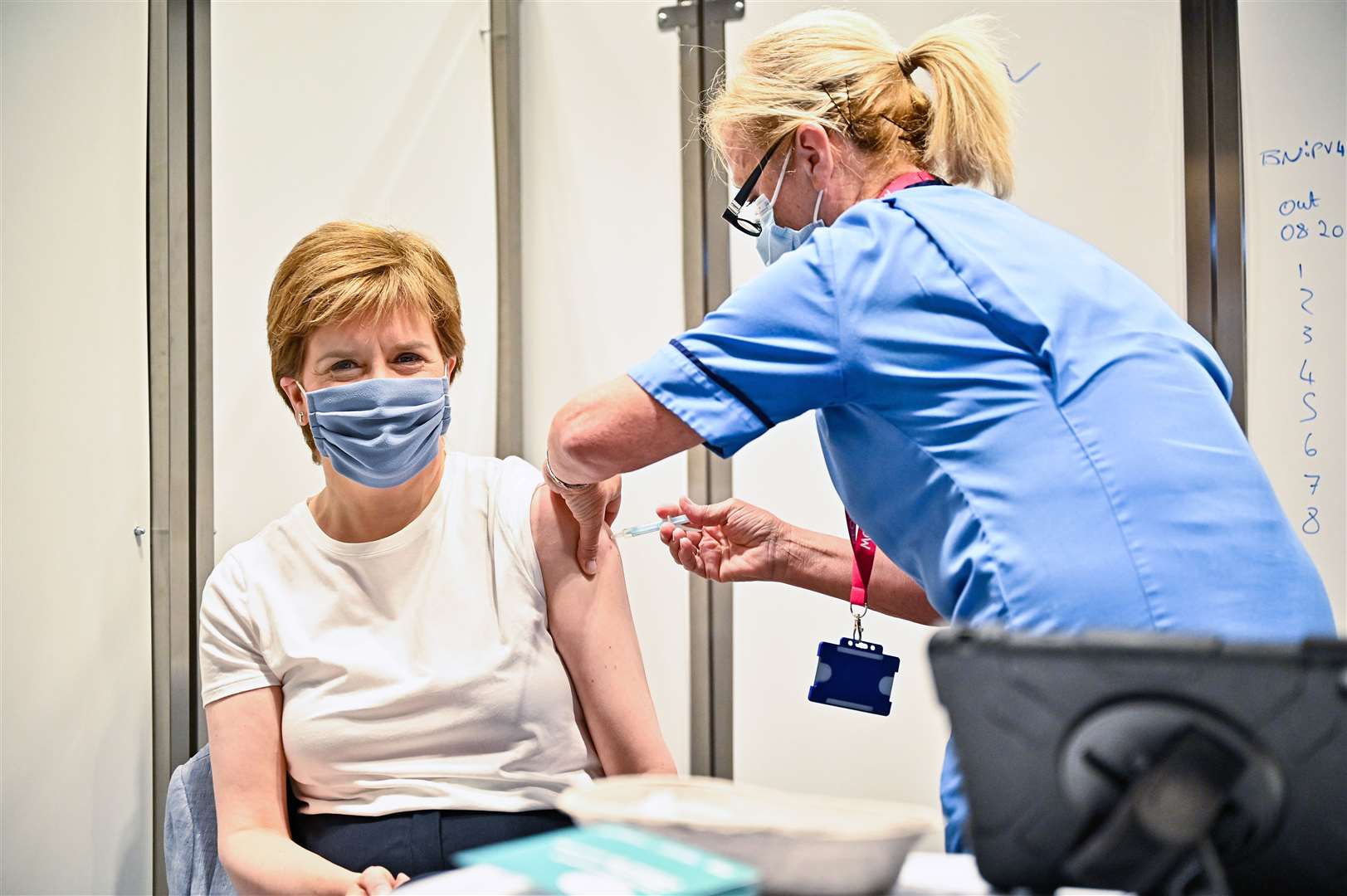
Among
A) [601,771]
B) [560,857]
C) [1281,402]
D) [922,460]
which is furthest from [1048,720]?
[1281,402]

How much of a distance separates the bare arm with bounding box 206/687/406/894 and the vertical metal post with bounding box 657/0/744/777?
1.11m

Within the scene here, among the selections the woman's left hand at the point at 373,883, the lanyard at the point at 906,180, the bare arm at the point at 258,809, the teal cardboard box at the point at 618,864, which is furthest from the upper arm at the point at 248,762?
the lanyard at the point at 906,180

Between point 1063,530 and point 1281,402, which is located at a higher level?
point 1281,402

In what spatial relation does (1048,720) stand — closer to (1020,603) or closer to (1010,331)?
(1020,603)

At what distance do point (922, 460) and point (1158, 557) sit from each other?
0.22 meters

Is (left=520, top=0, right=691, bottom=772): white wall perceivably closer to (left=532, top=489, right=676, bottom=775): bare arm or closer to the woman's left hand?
(left=532, top=489, right=676, bottom=775): bare arm

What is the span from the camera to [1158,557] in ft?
3.04

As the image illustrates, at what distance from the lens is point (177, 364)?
1.90 meters

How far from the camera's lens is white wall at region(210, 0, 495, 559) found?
2002mm

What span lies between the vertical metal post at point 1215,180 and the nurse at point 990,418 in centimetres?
105

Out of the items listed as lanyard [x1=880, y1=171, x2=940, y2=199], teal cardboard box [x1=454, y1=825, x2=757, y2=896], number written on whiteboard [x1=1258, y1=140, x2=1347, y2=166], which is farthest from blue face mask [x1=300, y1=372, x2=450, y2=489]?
number written on whiteboard [x1=1258, y1=140, x2=1347, y2=166]

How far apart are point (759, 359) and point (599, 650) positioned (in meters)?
0.64

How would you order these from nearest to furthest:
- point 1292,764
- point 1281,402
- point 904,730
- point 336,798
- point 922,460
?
1. point 1292,764
2. point 922,460
3. point 336,798
4. point 1281,402
5. point 904,730

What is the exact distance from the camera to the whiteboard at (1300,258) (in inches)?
78.0
